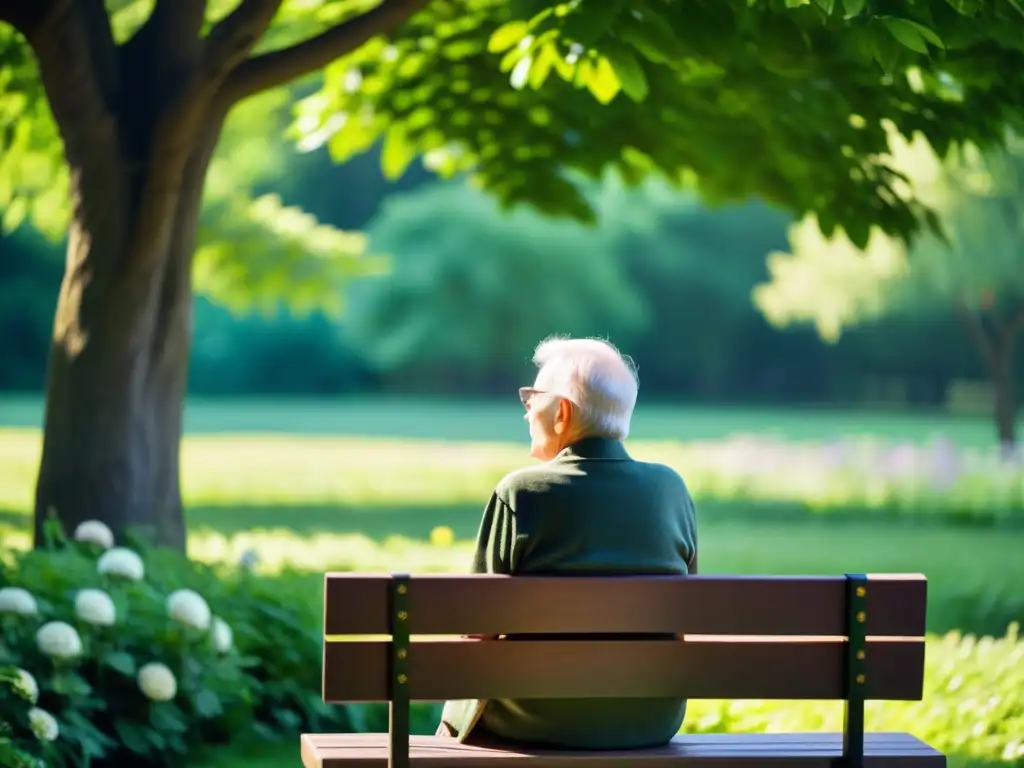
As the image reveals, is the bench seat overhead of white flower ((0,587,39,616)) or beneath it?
beneath

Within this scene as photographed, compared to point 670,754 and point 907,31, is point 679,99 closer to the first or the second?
Answer: point 907,31

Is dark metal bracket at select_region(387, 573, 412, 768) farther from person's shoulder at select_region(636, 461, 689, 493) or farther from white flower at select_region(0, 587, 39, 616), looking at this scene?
white flower at select_region(0, 587, 39, 616)

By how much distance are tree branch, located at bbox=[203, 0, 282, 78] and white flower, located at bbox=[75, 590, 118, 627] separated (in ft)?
8.80

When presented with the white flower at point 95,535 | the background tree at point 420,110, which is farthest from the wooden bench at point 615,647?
the white flower at point 95,535

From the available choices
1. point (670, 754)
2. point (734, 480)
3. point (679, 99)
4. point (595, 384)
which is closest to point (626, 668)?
point (670, 754)

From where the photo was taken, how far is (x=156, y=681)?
5336mm

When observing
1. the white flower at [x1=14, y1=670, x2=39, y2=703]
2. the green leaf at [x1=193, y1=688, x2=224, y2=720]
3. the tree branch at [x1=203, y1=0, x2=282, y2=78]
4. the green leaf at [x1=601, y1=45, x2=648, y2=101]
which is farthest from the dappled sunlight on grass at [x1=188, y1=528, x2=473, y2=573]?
the green leaf at [x1=601, y1=45, x2=648, y2=101]

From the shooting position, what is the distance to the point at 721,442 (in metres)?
27.1

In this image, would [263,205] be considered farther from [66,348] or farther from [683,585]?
[683,585]

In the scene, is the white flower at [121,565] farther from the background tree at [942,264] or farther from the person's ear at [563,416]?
the background tree at [942,264]

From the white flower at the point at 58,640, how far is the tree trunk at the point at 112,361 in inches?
90.3

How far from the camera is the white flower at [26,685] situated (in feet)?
16.2

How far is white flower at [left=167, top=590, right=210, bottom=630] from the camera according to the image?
547 cm

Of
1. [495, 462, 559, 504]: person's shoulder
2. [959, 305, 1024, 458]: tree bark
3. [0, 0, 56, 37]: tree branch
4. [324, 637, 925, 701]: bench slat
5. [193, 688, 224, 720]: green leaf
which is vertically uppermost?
[0, 0, 56, 37]: tree branch
